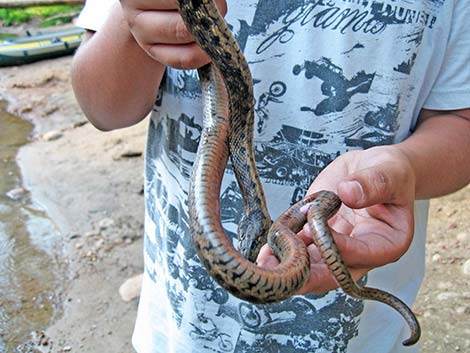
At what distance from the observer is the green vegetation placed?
24.3 feet

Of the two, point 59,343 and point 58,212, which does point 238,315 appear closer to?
point 59,343

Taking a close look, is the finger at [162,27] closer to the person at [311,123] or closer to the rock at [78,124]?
the person at [311,123]

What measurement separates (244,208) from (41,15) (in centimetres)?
723

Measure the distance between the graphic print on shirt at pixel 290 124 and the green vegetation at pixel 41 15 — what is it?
6.63 meters

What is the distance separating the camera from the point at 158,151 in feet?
4.20

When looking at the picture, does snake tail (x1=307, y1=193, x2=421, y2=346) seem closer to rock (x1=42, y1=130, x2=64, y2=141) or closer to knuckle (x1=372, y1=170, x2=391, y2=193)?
knuckle (x1=372, y1=170, x2=391, y2=193)

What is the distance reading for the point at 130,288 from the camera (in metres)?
2.81

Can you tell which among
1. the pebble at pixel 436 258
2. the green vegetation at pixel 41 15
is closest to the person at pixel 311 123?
the pebble at pixel 436 258

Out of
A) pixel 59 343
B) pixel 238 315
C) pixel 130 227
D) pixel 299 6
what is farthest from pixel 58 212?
pixel 299 6

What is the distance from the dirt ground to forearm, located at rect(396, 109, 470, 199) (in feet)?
4.56

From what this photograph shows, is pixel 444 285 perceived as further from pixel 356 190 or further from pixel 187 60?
pixel 187 60

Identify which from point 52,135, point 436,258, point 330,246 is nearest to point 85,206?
point 52,135

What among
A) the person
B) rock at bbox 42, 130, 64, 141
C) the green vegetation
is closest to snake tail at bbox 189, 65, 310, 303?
the person

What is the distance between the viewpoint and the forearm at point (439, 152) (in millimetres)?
1115
